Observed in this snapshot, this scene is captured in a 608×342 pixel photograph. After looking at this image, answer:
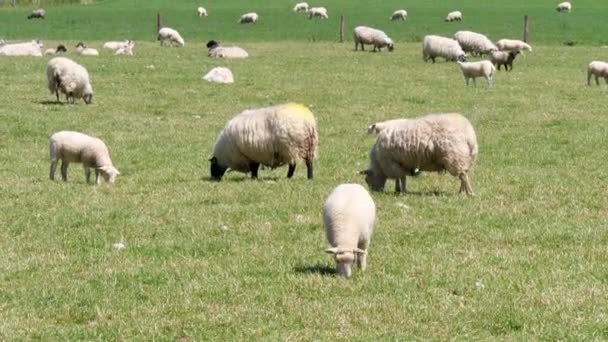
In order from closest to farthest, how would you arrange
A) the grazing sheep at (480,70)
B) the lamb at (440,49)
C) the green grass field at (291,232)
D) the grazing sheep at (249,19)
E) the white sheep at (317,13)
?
the green grass field at (291,232), the grazing sheep at (480,70), the lamb at (440,49), the grazing sheep at (249,19), the white sheep at (317,13)

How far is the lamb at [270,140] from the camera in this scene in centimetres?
1478

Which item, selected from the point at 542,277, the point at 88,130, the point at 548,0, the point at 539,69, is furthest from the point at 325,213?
the point at 548,0

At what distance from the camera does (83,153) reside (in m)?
14.9

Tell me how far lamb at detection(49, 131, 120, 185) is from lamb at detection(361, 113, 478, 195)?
4.26m

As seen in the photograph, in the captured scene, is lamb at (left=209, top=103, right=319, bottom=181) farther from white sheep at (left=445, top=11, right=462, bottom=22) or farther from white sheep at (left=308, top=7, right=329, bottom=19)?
white sheep at (left=308, top=7, right=329, bottom=19)

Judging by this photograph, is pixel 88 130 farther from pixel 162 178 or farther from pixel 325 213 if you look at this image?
pixel 325 213

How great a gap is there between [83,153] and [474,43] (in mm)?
31426

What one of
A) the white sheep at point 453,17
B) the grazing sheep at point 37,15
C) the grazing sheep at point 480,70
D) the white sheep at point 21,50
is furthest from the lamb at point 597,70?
the grazing sheep at point 37,15

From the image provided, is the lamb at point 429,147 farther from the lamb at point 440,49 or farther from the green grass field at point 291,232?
the lamb at point 440,49

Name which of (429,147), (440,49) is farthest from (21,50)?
(429,147)

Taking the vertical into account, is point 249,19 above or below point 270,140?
above

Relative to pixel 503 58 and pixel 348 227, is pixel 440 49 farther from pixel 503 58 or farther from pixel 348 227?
pixel 348 227

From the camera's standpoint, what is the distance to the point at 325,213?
9102 mm

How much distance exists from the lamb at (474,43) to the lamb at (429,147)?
30.8m
